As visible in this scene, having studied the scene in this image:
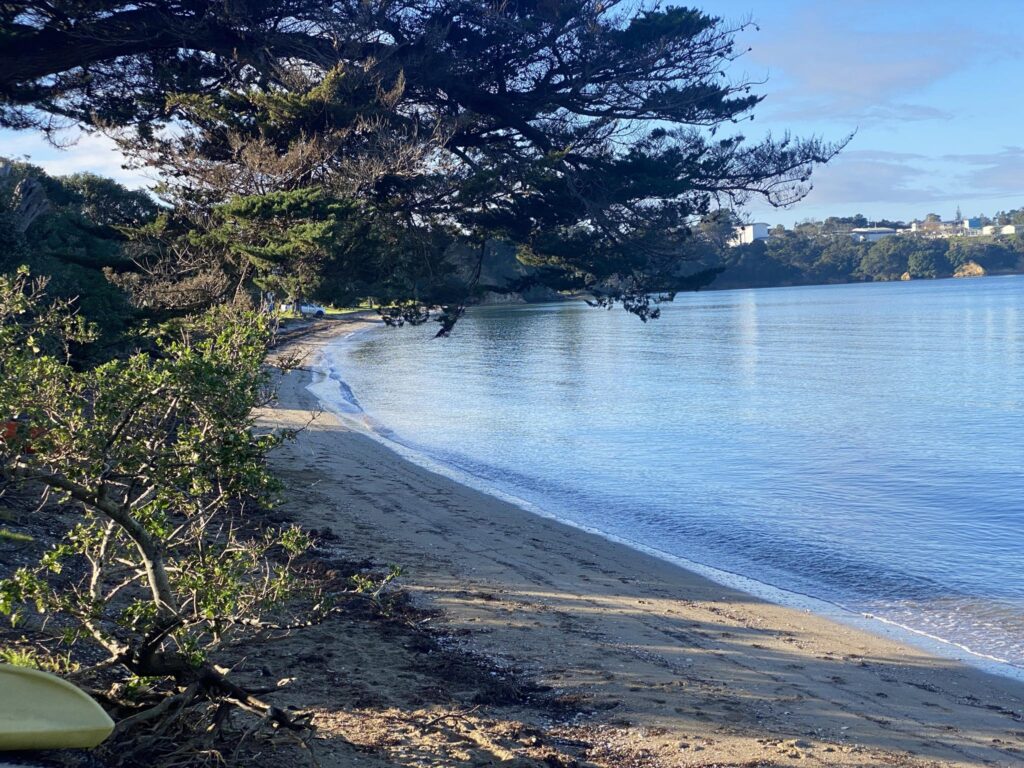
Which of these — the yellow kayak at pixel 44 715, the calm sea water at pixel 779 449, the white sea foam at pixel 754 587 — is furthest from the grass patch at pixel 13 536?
the calm sea water at pixel 779 449

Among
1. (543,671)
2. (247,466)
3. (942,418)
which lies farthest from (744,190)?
(942,418)

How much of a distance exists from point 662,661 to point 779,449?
1423 cm

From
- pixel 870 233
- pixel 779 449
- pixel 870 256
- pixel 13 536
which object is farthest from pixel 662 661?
pixel 870 233

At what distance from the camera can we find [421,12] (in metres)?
10.8

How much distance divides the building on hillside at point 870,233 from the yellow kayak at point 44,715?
131934mm

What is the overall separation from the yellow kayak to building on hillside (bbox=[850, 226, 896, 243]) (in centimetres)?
13193

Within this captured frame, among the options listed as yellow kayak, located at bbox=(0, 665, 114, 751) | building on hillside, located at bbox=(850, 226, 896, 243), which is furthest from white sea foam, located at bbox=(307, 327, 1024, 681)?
building on hillside, located at bbox=(850, 226, 896, 243)

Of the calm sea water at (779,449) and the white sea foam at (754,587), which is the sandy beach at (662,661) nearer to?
the white sea foam at (754,587)

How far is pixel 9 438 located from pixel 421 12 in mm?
8535

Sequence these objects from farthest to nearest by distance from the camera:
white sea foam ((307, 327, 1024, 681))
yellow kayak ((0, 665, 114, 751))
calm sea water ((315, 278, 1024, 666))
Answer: calm sea water ((315, 278, 1024, 666)) → white sea foam ((307, 327, 1024, 681)) → yellow kayak ((0, 665, 114, 751))

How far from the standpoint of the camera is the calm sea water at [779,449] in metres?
11.4

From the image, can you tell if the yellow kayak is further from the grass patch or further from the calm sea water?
the calm sea water

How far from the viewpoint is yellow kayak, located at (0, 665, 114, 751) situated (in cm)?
276

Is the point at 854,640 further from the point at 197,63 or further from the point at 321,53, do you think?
the point at 197,63
